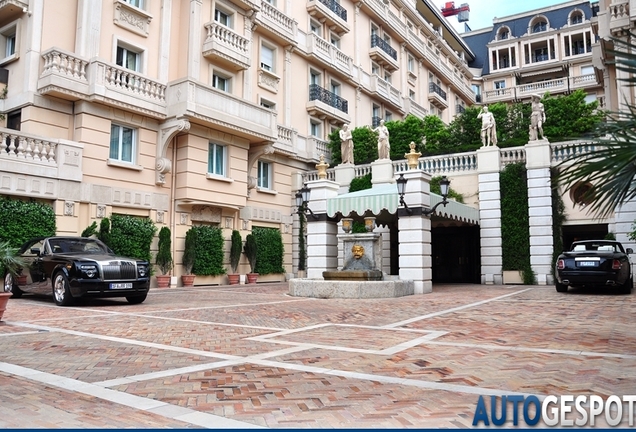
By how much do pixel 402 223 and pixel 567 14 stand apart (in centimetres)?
4726

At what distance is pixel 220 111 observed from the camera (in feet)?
67.4

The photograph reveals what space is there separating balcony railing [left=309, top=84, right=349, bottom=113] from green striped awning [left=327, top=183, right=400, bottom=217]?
13.1 m

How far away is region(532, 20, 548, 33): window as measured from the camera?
176ft

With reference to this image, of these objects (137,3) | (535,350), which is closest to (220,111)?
(137,3)

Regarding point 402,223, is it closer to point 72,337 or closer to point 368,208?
point 368,208

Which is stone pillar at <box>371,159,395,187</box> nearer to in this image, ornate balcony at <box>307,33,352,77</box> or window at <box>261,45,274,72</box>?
window at <box>261,45,274,72</box>

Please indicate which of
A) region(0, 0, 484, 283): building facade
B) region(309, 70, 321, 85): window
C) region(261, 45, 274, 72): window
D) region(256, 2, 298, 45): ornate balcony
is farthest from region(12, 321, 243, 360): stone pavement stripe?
region(309, 70, 321, 85): window

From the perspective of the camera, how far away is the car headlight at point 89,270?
11281 millimetres

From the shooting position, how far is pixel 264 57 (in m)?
25.8

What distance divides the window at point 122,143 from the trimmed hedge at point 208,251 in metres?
3.79

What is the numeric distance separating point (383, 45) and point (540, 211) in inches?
766

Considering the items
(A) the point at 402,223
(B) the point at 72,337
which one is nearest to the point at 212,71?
(A) the point at 402,223

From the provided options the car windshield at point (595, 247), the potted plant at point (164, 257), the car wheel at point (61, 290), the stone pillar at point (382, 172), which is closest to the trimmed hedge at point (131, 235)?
the potted plant at point (164, 257)

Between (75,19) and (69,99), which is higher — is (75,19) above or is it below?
above
